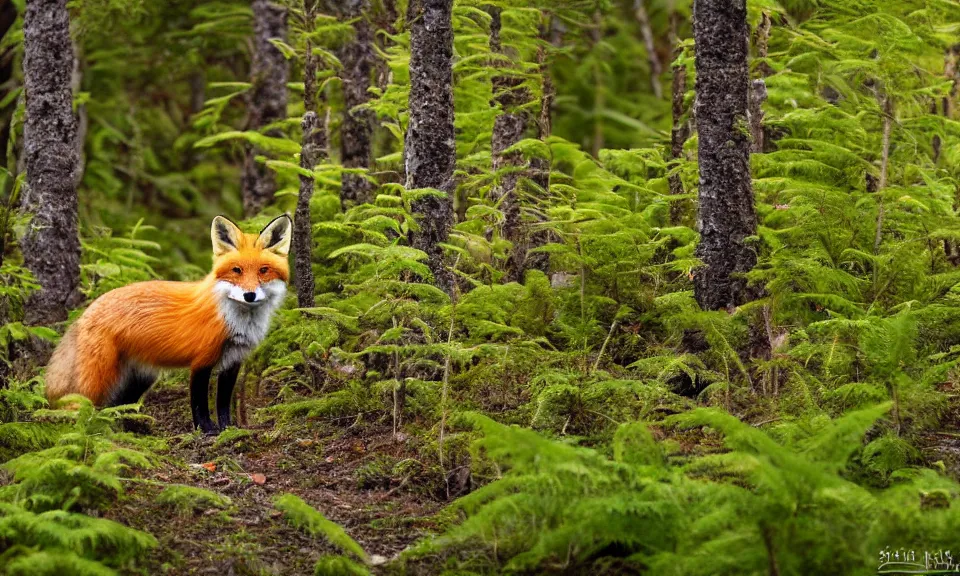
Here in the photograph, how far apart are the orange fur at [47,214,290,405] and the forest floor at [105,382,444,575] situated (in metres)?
0.76

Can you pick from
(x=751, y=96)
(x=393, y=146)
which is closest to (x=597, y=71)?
(x=393, y=146)

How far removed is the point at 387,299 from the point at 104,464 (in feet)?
9.29

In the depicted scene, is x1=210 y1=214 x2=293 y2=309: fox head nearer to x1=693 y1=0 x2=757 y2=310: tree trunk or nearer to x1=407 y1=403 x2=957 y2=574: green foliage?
x1=407 y1=403 x2=957 y2=574: green foliage

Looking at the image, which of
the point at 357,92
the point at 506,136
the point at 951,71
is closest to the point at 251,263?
the point at 506,136

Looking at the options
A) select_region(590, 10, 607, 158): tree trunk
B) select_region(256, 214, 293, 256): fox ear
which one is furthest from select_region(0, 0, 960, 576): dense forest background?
select_region(590, 10, 607, 158): tree trunk

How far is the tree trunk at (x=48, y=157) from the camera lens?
11.9 metres

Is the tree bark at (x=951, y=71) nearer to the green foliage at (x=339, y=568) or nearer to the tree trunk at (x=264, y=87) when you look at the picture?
the tree trunk at (x=264, y=87)

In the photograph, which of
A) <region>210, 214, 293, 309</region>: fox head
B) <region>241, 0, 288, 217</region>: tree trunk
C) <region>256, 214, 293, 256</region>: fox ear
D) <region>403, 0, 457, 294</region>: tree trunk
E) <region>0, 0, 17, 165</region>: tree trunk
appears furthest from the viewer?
<region>0, 0, 17, 165</region>: tree trunk

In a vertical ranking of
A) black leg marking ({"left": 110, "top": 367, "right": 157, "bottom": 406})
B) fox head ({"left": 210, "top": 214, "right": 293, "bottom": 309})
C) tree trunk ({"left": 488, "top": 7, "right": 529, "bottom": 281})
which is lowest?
black leg marking ({"left": 110, "top": 367, "right": 157, "bottom": 406})

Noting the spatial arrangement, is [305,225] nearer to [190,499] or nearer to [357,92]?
[190,499]

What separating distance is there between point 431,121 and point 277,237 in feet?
5.92

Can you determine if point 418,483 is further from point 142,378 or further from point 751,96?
point 751,96

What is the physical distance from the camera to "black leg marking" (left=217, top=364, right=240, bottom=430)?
898 centimetres

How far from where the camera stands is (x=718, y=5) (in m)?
9.02
